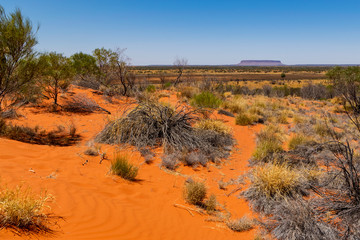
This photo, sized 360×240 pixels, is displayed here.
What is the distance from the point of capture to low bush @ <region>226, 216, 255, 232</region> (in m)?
3.96

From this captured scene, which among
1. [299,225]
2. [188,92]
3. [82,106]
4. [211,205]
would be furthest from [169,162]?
[188,92]

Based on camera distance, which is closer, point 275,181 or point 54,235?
point 54,235

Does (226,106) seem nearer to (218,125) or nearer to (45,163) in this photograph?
(218,125)

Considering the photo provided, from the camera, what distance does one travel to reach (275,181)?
4859mm

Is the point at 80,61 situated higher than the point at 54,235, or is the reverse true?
the point at 80,61

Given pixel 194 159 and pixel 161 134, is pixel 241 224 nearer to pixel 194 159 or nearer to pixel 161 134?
pixel 194 159

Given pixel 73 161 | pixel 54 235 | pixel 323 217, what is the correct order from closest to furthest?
pixel 54 235
pixel 323 217
pixel 73 161

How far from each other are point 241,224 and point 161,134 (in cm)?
471

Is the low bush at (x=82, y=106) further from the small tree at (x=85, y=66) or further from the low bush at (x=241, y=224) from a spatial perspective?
the low bush at (x=241, y=224)

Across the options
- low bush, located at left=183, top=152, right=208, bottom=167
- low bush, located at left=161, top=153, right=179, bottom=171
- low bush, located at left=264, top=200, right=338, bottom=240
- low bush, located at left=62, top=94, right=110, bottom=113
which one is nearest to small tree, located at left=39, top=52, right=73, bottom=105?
low bush, located at left=62, top=94, right=110, bottom=113

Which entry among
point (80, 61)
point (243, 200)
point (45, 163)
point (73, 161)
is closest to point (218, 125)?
point (243, 200)

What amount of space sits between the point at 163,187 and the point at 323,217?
3.16m

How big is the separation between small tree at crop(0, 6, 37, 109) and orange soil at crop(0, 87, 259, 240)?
2.61m

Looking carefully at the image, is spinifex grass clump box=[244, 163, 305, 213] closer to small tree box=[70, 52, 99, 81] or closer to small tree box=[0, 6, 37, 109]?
small tree box=[0, 6, 37, 109]
